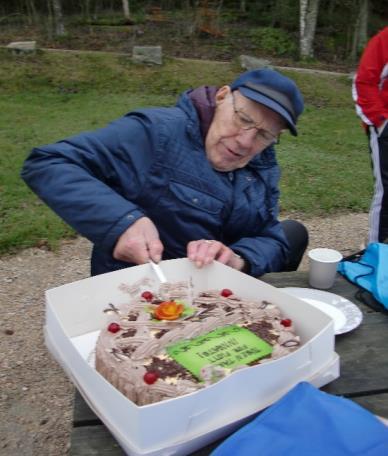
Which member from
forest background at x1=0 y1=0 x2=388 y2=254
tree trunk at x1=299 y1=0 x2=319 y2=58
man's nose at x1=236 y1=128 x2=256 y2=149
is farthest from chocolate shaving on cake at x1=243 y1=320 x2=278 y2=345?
tree trunk at x1=299 y1=0 x2=319 y2=58

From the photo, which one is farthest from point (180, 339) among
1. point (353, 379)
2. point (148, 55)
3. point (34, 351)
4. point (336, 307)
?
point (148, 55)

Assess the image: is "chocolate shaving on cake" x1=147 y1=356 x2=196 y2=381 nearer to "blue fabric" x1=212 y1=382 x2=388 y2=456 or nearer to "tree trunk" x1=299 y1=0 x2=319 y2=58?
"blue fabric" x1=212 y1=382 x2=388 y2=456

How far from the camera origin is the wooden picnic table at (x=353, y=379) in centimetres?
129

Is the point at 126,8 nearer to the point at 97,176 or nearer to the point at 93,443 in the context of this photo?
the point at 97,176

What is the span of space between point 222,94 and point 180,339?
3.34 ft

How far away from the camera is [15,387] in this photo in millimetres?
2879

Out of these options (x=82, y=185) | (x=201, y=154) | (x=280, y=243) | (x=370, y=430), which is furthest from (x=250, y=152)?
(x=370, y=430)

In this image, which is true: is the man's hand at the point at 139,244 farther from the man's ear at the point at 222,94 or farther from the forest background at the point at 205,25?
the forest background at the point at 205,25

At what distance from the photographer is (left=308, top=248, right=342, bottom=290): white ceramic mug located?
6.65ft

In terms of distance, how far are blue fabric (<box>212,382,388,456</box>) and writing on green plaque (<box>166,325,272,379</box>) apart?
0.18 metres

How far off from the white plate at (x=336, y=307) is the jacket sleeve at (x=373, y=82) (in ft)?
7.24

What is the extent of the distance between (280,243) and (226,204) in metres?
0.27

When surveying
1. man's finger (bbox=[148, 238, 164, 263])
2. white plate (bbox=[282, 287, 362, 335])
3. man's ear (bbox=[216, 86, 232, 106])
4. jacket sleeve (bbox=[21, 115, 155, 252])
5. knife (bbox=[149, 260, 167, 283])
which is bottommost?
white plate (bbox=[282, 287, 362, 335])

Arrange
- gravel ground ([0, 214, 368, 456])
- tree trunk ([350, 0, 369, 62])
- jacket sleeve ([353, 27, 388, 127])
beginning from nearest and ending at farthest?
gravel ground ([0, 214, 368, 456]) < jacket sleeve ([353, 27, 388, 127]) < tree trunk ([350, 0, 369, 62])
